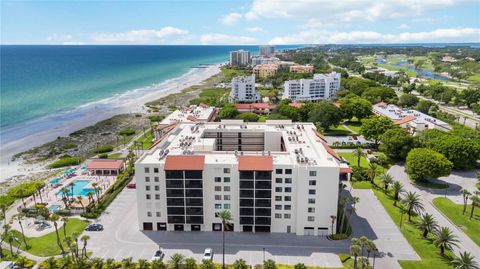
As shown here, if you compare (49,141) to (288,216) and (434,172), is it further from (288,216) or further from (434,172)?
(434,172)

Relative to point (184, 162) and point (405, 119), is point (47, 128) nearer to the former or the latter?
point (184, 162)

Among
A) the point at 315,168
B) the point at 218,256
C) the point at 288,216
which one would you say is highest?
the point at 315,168

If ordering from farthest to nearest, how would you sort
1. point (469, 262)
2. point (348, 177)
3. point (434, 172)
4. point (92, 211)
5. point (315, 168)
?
point (348, 177)
point (434, 172)
point (92, 211)
point (315, 168)
point (469, 262)

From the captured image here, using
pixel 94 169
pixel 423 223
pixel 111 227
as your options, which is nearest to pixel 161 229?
pixel 111 227

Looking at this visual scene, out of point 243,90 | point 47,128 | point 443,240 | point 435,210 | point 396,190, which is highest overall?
point 243,90

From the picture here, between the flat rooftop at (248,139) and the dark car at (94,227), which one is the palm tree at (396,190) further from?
the dark car at (94,227)

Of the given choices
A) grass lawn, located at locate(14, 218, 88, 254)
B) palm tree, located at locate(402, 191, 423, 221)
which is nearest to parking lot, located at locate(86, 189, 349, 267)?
grass lawn, located at locate(14, 218, 88, 254)

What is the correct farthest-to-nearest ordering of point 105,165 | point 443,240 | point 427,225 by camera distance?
point 105,165 < point 427,225 < point 443,240

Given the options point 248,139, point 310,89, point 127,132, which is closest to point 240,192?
point 248,139
